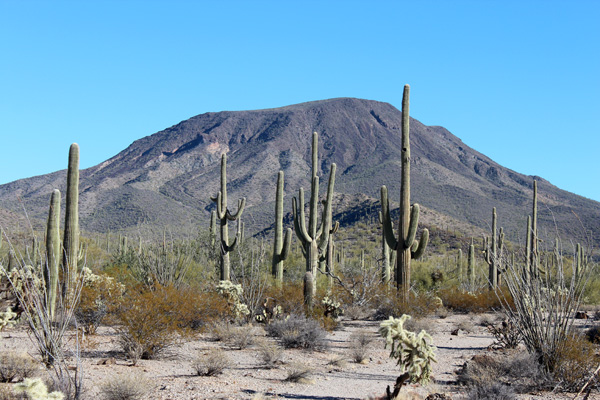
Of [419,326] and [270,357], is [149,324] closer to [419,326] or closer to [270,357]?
[270,357]

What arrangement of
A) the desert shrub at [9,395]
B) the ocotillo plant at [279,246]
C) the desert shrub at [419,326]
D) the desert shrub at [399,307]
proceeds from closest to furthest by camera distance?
1. the desert shrub at [9,395]
2. the desert shrub at [419,326]
3. the desert shrub at [399,307]
4. the ocotillo plant at [279,246]

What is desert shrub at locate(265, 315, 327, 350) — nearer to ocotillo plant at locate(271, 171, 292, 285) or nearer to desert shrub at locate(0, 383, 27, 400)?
desert shrub at locate(0, 383, 27, 400)

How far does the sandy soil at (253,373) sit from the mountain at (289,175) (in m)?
32.3

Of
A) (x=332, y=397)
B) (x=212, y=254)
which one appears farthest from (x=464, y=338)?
(x=212, y=254)

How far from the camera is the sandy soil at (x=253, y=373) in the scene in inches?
340

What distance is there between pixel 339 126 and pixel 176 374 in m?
162

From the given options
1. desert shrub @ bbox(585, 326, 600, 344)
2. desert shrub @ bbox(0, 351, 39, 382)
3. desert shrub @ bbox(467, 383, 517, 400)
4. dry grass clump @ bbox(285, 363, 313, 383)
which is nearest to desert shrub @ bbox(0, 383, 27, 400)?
desert shrub @ bbox(0, 351, 39, 382)

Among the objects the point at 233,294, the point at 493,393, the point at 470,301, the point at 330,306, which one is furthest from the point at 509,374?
the point at 470,301

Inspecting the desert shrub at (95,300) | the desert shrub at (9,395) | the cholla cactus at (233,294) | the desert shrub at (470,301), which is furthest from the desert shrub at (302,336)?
the desert shrub at (470,301)

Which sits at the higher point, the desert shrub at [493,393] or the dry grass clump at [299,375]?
the desert shrub at [493,393]

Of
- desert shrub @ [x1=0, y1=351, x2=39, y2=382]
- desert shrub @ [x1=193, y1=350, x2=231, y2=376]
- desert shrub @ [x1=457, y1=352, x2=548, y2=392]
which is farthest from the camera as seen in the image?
desert shrub @ [x1=193, y1=350, x2=231, y2=376]

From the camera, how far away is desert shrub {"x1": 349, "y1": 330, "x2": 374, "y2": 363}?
38.1ft

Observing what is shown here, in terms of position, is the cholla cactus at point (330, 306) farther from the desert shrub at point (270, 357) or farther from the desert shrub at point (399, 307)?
the desert shrub at point (270, 357)

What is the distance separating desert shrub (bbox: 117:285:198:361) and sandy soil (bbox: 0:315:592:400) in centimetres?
25
